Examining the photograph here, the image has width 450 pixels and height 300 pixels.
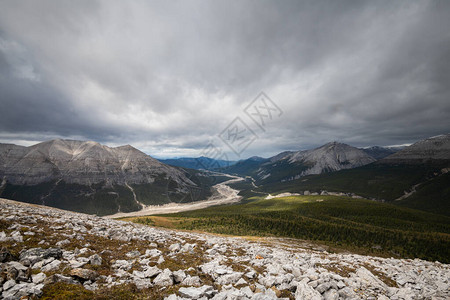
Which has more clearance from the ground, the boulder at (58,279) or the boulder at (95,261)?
the boulder at (58,279)

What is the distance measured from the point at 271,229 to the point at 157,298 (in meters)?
70.8

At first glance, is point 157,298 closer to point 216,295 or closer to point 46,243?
point 216,295

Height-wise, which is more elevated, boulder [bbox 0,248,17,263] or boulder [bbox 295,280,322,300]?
boulder [bbox 0,248,17,263]

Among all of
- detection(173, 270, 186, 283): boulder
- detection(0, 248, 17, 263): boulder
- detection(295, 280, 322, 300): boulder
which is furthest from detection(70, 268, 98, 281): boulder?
detection(295, 280, 322, 300): boulder

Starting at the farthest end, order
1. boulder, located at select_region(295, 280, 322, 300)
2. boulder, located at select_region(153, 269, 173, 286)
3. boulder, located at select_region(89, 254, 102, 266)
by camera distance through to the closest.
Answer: boulder, located at select_region(89, 254, 102, 266) → boulder, located at select_region(153, 269, 173, 286) → boulder, located at select_region(295, 280, 322, 300)

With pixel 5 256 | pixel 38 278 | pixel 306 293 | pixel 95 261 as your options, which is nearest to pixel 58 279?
pixel 38 278

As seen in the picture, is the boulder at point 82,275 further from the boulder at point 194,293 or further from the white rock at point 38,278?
the boulder at point 194,293

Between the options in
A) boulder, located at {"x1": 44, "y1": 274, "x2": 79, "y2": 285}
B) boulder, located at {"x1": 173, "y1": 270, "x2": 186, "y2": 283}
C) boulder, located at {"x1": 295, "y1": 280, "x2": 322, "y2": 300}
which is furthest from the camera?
boulder, located at {"x1": 173, "y1": 270, "x2": 186, "y2": 283}

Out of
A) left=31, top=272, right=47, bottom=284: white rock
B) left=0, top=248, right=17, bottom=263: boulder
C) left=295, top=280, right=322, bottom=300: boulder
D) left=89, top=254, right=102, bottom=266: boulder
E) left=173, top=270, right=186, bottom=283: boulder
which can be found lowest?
left=295, top=280, right=322, bottom=300: boulder

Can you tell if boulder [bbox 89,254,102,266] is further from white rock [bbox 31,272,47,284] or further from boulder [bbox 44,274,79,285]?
white rock [bbox 31,272,47,284]

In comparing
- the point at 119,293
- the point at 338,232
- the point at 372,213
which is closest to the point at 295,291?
the point at 119,293

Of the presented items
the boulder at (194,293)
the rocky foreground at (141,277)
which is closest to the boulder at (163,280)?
the rocky foreground at (141,277)

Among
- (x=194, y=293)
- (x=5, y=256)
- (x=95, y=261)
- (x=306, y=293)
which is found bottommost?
(x=306, y=293)

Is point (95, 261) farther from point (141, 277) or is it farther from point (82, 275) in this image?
point (141, 277)
